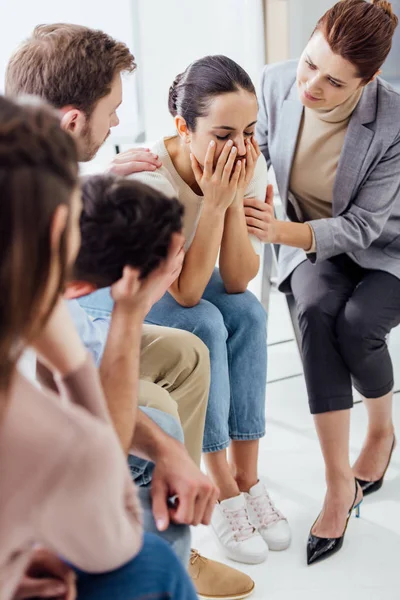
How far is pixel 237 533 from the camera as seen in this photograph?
150cm

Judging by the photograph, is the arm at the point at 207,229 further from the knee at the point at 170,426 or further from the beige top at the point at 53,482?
the beige top at the point at 53,482

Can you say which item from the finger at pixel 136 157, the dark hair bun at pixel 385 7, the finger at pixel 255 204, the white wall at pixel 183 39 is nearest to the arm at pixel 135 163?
the finger at pixel 136 157

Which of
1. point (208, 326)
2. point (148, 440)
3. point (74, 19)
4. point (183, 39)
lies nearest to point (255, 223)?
point (208, 326)

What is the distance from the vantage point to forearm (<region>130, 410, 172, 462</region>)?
3.18ft

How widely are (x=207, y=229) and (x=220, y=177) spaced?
4.1 inches

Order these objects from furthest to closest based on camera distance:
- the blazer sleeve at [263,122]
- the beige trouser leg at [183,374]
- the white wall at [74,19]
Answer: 1. the white wall at [74,19]
2. the blazer sleeve at [263,122]
3. the beige trouser leg at [183,374]

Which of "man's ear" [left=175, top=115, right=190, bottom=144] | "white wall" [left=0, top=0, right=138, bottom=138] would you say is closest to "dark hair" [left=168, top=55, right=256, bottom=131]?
"man's ear" [left=175, top=115, right=190, bottom=144]

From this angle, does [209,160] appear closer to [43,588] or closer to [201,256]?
[201,256]

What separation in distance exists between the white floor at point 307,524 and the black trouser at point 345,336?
0.77 feet

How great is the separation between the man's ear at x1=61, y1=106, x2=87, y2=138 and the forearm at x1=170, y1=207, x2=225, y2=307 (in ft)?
0.98

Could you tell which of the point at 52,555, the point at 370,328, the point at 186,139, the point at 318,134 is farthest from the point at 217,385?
the point at 52,555

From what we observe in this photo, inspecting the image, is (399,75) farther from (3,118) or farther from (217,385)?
(3,118)

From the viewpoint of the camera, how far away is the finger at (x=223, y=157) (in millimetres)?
1413

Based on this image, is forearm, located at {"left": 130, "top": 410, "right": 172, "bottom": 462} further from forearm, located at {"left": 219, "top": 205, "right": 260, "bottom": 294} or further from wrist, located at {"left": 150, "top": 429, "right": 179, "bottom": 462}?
forearm, located at {"left": 219, "top": 205, "right": 260, "bottom": 294}
